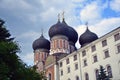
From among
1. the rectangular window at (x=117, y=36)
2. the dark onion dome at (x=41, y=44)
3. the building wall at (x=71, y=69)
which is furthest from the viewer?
the dark onion dome at (x=41, y=44)

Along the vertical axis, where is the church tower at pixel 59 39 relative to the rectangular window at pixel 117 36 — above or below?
above

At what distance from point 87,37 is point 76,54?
8885 millimetres

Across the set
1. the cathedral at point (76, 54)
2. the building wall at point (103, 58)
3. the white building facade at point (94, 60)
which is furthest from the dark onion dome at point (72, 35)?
the building wall at point (103, 58)

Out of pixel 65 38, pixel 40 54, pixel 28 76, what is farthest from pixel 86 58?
pixel 28 76

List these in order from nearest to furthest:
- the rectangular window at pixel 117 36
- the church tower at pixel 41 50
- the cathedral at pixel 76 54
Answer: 1. the rectangular window at pixel 117 36
2. the cathedral at pixel 76 54
3. the church tower at pixel 41 50

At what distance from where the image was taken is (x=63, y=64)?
166ft

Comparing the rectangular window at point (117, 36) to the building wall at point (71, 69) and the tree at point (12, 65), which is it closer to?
the building wall at point (71, 69)

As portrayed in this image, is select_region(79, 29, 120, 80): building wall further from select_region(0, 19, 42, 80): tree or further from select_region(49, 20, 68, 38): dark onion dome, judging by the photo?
select_region(0, 19, 42, 80): tree

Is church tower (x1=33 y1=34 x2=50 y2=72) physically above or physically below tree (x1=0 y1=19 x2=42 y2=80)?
above

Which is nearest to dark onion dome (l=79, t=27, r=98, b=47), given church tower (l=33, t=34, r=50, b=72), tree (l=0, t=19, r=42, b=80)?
church tower (l=33, t=34, r=50, b=72)

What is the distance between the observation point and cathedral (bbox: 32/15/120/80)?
39.3 metres

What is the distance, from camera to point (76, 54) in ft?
155

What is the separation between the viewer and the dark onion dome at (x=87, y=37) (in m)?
54.7

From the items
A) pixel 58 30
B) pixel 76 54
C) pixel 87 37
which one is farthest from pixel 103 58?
pixel 58 30
